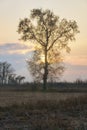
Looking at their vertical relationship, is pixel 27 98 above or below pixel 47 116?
above

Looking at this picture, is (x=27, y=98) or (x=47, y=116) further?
(x=27, y=98)

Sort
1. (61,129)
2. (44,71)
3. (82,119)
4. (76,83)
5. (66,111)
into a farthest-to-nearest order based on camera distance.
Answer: (76,83) → (44,71) → (66,111) → (82,119) → (61,129)

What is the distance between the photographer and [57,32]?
66.3m

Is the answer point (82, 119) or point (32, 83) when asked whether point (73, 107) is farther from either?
point (32, 83)

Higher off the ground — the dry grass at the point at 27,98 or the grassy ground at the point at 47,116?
the dry grass at the point at 27,98

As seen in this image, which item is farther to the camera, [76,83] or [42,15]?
[76,83]

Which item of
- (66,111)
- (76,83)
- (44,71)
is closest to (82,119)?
(66,111)

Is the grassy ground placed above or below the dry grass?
below

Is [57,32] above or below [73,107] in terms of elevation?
above

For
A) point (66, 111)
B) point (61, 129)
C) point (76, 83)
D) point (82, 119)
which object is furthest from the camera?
point (76, 83)

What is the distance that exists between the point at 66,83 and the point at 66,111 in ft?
196

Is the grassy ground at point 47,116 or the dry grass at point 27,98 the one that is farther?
the dry grass at point 27,98

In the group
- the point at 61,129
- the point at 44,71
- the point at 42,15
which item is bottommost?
the point at 61,129

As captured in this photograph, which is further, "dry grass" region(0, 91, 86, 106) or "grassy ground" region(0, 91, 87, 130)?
"dry grass" region(0, 91, 86, 106)
